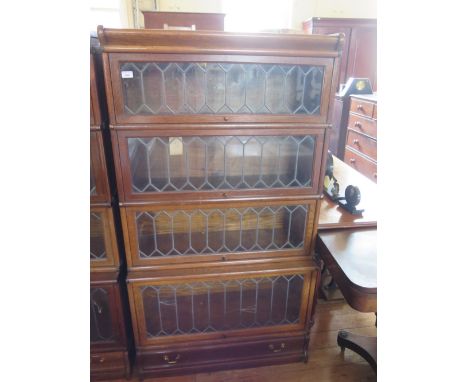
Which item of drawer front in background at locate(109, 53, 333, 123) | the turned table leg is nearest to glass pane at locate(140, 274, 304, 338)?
the turned table leg

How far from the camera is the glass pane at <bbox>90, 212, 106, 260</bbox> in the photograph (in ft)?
3.49

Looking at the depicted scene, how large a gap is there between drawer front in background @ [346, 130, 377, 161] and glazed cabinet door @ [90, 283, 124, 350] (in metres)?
2.25

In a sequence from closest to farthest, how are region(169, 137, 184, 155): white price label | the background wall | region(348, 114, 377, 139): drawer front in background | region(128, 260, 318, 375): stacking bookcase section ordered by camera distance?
1. region(169, 137, 184, 155): white price label
2. region(128, 260, 318, 375): stacking bookcase section
3. region(348, 114, 377, 139): drawer front in background
4. the background wall

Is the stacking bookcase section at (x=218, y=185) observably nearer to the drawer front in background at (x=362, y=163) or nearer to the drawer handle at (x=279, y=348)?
the drawer handle at (x=279, y=348)

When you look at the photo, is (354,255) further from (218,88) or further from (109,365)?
(109,365)

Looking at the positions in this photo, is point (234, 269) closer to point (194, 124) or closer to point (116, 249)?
point (116, 249)

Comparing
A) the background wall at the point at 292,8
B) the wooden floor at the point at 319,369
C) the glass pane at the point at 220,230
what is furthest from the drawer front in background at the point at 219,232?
the background wall at the point at 292,8

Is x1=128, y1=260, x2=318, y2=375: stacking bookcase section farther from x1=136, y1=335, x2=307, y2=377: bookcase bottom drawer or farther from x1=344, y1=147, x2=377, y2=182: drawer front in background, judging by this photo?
x1=344, y1=147, x2=377, y2=182: drawer front in background

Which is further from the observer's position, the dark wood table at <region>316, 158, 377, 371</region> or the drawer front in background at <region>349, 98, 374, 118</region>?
the drawer front in background at <region>349, 98, 374, 118</region>

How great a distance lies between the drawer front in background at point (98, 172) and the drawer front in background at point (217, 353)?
0.70 metres

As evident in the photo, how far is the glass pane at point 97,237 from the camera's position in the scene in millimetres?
1065
